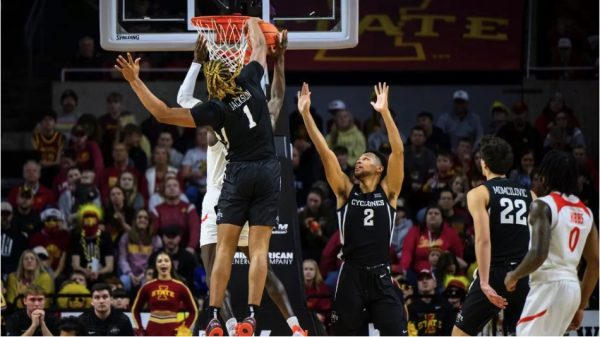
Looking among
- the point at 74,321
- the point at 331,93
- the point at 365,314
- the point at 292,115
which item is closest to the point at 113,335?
the point at 74,321

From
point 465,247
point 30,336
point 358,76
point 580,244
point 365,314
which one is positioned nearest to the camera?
point 580,244

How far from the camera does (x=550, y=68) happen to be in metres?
20.3

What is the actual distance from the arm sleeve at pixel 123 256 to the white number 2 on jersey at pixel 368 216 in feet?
17.5

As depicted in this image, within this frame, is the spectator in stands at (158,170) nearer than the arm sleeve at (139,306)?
No

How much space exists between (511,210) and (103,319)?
16.8 feet

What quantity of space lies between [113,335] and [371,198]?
3.66 m

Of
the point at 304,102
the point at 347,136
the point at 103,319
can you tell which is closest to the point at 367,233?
the point at 304,102

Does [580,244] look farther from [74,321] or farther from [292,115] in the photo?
[292,115]

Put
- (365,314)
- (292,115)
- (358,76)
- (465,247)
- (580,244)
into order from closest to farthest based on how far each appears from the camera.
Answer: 1. (580,244)
2. (365,314)
3. (465,247)
4. (292,115)
5. (358,76)

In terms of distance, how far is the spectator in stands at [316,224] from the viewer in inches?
662

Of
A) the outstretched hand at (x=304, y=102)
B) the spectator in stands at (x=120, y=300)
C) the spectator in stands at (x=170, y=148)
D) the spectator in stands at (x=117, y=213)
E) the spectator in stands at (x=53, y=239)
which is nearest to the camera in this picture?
the outstretched hand at (x=304, y=102)

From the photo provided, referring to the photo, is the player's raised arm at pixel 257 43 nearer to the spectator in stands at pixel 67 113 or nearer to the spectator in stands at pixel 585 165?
the spectator in stands at pixel 585 165

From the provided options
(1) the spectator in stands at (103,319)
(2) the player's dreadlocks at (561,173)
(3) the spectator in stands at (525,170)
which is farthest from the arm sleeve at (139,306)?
(2) the player's dreadlocks at (561,173)

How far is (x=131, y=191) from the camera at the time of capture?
689 inches
